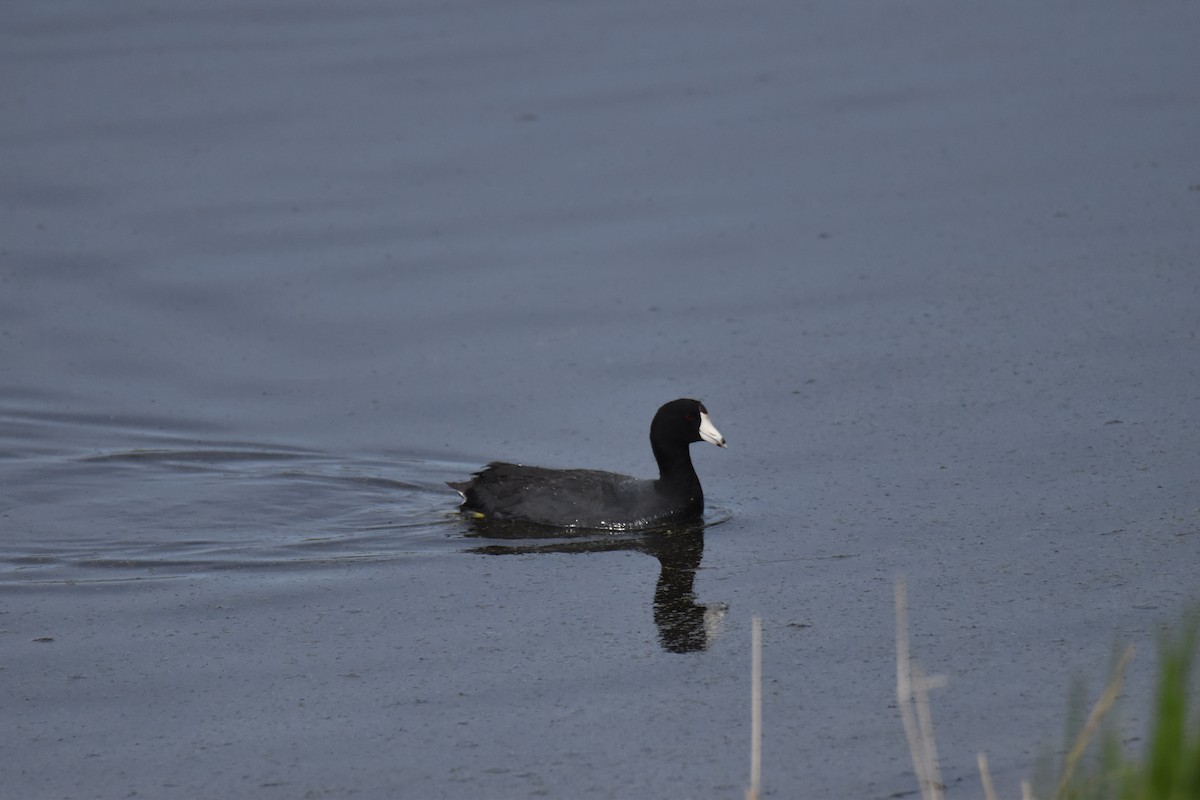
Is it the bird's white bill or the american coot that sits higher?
the bird's white bill

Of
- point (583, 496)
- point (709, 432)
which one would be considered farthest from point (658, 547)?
point (709, 432)

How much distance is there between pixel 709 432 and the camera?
24.4ft

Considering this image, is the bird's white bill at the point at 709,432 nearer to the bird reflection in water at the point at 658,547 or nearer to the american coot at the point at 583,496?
the american coot at the point at 583,496

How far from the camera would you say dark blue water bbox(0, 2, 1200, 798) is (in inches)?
207

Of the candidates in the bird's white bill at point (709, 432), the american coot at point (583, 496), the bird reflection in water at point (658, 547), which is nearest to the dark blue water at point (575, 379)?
the bird reflection in water at point (658, 547)

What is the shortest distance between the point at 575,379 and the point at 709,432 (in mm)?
1339

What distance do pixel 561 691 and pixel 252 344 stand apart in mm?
4367

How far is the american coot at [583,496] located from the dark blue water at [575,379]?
5.4 inches

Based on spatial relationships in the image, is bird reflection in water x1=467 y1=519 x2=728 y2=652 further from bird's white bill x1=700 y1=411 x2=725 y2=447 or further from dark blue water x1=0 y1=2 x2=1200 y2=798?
bird's white bill x1=700 y1=411 x2=725 y2=447

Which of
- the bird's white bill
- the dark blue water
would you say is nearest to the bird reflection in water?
the dark blue water

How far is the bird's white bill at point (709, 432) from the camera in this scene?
741 cm

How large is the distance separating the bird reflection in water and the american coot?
46 millimetres

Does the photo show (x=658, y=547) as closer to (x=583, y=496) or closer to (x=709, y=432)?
(x=583, y=496)

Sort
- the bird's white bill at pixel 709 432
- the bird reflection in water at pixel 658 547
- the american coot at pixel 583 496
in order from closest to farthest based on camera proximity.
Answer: the bird reflection in water at pixel 658 547
the american coot at pixel 583 496
the bird's white bill at pixel 709 432
